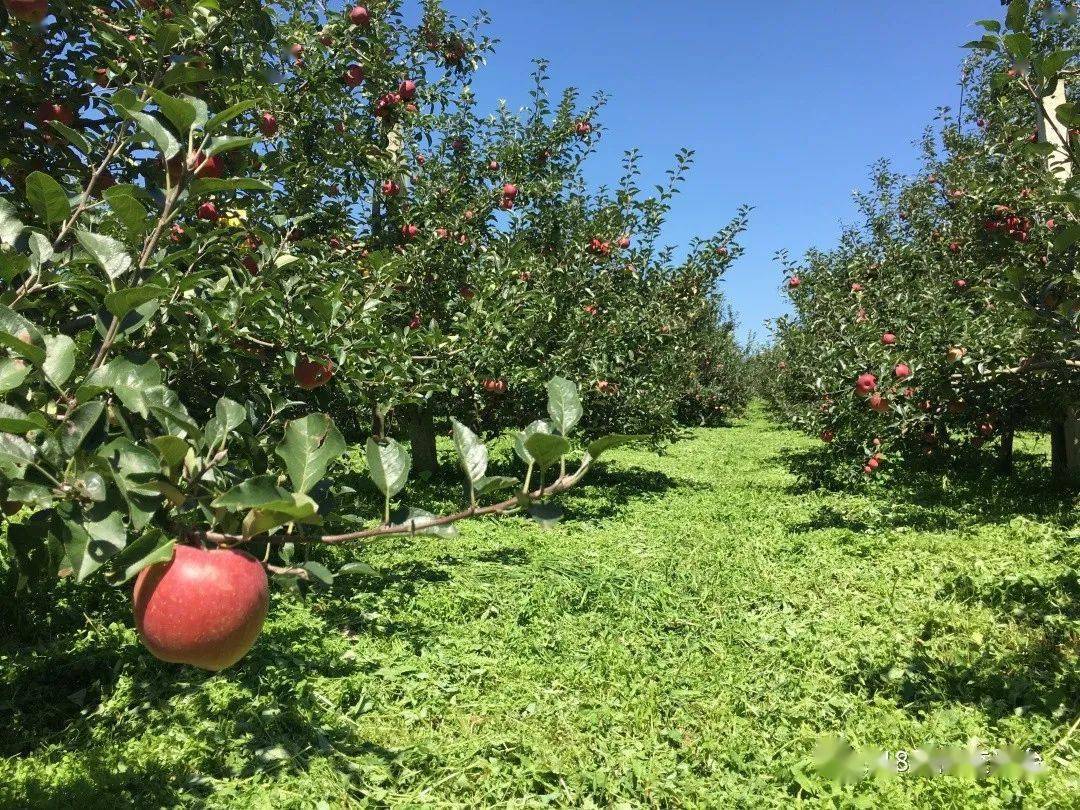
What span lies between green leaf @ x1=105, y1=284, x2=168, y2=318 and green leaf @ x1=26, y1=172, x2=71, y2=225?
0.81 feet

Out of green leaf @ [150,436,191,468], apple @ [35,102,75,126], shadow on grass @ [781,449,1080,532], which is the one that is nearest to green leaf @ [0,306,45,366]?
green leaf @ [150,436,191,468]

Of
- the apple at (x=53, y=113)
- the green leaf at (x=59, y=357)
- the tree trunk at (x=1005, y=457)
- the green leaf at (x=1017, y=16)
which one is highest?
the green leaf at (x=1017, y=16)

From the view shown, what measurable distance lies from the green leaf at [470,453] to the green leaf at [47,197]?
2.38 feet

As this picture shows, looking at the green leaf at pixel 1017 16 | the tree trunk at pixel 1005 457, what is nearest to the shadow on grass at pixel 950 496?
the tree trunk at pixel 1005 457

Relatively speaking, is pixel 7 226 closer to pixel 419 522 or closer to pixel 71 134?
pixel 71 134

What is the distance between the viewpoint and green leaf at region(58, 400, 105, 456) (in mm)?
856

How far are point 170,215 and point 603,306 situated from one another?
20.3 ft

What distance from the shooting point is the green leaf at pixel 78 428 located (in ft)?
2.81

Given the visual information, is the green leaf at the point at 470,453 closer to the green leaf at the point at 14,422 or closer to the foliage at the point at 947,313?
the green leaf at the point at 14,422

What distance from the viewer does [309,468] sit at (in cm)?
86

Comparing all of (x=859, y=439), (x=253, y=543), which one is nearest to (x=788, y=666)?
(x=253, y=543)

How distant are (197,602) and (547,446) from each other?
0.49m

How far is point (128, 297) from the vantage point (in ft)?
2.98

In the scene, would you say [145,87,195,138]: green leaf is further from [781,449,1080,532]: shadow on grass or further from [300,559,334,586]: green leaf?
[781,449,1080,532]: shadow on grass
